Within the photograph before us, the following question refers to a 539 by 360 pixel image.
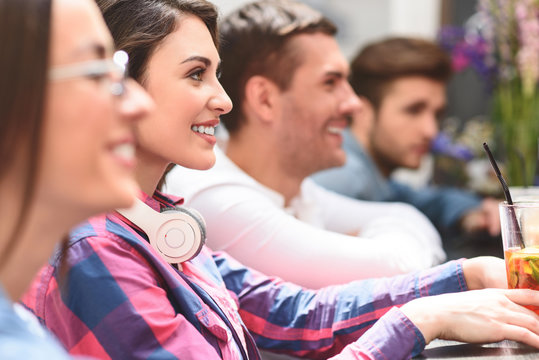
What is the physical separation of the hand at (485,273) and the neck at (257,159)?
63 centimetres

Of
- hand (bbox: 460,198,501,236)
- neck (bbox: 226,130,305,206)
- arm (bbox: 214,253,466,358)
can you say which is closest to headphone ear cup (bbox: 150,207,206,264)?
arm (bbox: 214,253,466,358)

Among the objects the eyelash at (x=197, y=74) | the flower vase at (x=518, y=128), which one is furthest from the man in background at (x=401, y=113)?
the eyelash at (x=197, y=74)

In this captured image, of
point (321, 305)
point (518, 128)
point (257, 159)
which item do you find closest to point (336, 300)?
point (321, 305)

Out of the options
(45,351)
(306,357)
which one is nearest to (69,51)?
(45,351)

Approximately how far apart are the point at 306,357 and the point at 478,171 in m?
1.68

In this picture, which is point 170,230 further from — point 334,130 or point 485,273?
point 334,130

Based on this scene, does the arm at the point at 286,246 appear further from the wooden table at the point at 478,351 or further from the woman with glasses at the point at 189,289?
the wooden table at the point at 478,351

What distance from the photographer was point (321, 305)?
1147 millimetres

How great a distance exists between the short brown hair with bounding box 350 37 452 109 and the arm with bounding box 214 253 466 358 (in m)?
1.72

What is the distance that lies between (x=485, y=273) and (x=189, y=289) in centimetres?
51

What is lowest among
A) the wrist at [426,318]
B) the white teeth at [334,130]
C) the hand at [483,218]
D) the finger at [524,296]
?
the hand at [483,218]

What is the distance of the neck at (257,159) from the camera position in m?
1.62

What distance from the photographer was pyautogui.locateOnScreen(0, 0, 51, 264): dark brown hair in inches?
19.9

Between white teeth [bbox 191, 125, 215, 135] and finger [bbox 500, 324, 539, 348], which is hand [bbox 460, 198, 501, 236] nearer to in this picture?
finger [bbox 500, 324, 539, 348]
